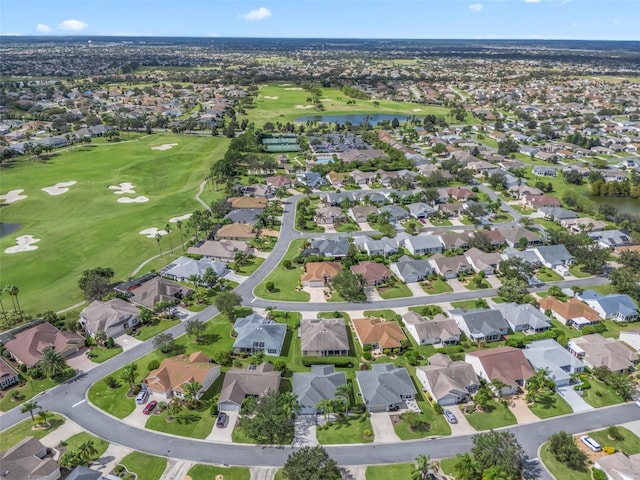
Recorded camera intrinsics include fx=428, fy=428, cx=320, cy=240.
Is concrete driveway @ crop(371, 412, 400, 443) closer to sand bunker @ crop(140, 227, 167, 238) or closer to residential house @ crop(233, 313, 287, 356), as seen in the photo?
residential house @ crop(233, 313, 287, 356)

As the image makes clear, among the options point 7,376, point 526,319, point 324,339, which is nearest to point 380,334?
point 324,339

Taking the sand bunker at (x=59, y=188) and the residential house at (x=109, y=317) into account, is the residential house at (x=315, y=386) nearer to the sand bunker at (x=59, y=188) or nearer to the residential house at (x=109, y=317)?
the residential house at (x=109, y=317)

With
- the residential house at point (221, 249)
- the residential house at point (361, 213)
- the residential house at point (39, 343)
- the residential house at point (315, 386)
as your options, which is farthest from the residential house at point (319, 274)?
the residential house at point (39, 343)

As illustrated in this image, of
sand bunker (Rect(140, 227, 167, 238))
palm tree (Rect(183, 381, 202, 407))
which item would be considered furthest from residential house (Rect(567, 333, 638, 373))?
sand bunker (Rect(140, 227, 167, 238))

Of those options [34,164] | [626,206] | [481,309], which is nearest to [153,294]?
[481,309]

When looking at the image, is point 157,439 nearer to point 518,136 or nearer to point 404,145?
point 404,145

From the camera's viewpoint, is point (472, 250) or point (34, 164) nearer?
point (472, 250)

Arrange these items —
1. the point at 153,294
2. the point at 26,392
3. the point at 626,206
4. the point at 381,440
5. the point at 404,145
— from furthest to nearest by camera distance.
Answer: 1. the point at 404,145
2. the point at 626,206
3. the point at 153,294
4. the point at 26,392
5. the point at 381,440
